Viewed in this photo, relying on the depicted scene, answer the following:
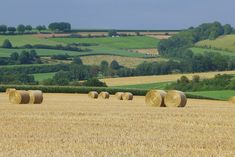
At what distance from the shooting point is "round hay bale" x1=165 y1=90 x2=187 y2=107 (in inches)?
1185

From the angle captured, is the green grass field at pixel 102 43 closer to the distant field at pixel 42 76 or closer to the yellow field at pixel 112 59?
the yellow field at pixel 112 59

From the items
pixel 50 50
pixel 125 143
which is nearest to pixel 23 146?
pixel 125 143

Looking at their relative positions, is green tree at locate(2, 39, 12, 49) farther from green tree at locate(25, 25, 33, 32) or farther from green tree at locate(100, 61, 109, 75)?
green tree at locate(25, 25, 33, 32)

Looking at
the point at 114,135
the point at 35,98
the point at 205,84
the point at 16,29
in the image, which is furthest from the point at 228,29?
the point at 114,135

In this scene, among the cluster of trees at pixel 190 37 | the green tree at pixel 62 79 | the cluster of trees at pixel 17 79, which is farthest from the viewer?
the cluster of trees at pixel 190 37

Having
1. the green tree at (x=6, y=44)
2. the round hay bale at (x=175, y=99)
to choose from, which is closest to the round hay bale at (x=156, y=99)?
the round hay bale at (x=175, y=99)

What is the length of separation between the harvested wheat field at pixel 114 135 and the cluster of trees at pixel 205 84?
47.3m

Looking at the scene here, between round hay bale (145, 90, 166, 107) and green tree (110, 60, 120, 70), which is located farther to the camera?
green tree (110, 60, 120, 70)

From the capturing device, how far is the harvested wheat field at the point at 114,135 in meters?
13.1

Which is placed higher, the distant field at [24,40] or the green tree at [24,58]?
the distant field at [24,40]

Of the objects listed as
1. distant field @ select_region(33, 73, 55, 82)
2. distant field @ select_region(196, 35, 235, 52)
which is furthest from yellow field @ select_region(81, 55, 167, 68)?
distant field @ select_region(33, 73, 55, 82)

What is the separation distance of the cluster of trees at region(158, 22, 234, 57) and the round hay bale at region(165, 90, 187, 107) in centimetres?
8610

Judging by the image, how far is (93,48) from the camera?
120 meters

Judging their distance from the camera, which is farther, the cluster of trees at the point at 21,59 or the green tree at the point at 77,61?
the green tree at the point at 77,61
